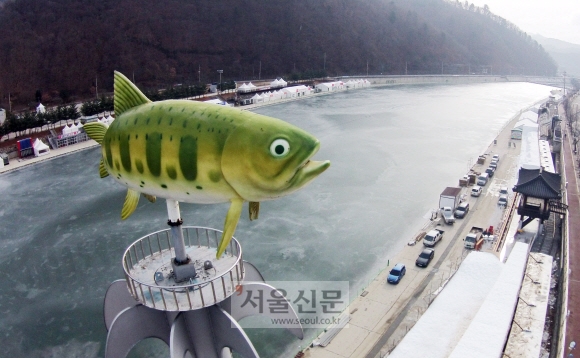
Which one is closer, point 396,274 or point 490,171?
point 396,274

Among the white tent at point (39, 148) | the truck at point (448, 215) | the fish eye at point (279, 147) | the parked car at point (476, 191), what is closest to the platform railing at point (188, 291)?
the fish eye at point (279, 147)

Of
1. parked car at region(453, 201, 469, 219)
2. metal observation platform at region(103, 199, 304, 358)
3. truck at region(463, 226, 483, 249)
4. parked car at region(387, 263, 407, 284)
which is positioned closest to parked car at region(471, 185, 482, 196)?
parked car at region(453, 201, 469, 219)

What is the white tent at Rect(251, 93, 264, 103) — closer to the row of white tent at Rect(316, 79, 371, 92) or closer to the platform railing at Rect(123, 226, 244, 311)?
the row of white tent at Rect(316, 79, 371, 92)

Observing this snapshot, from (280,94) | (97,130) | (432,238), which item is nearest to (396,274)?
(432,238)

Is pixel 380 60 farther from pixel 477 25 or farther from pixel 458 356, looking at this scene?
pixel 458 356

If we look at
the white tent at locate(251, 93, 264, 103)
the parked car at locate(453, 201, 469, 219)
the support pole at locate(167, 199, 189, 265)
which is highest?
the support pole at locate(167, 199, 189, 265)

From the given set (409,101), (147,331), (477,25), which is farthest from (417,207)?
(477,25)

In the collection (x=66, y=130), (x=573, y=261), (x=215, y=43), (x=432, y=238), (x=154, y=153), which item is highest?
(x=215, y=43)

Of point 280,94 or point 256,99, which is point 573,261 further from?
point 280,94
